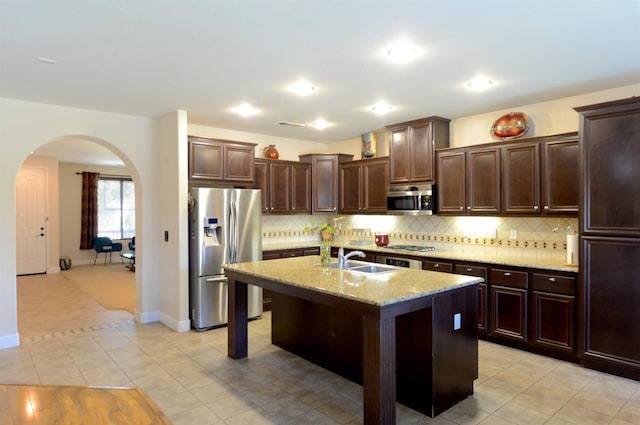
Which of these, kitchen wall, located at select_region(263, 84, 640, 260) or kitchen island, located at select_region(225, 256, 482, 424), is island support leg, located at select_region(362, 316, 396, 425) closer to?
kitchen island, located at select_region(225, 256, 482, 424)

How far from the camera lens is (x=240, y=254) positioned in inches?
196

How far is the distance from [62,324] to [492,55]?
18.5 feet

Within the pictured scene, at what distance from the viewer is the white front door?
852 centimetres

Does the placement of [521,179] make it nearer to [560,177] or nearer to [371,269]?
[560,177]

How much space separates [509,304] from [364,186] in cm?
268

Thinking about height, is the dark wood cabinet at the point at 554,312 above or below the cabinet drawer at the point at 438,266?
below

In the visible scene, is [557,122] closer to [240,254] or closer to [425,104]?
[425,104]

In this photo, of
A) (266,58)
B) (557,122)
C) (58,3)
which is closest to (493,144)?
(557,122)

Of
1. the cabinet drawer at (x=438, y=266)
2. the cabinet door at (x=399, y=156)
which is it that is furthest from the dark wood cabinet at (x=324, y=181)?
the cabinet drawer at (x=438, y=266)

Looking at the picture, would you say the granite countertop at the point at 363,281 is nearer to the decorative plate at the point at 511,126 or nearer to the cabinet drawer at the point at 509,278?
the cabinet drawer at the point at 509,278

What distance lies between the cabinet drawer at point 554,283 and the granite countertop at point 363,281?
46.2 inches

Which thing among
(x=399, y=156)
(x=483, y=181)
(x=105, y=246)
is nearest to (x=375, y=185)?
(x=399, y=156)

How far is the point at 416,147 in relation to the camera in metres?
5.18

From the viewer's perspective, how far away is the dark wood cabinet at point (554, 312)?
143 inches
